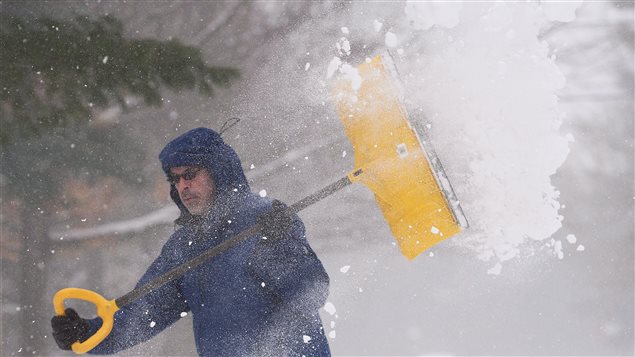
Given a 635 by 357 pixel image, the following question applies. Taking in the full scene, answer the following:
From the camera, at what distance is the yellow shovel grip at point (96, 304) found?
1812 mm

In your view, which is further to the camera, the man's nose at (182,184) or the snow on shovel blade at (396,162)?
the man's nose at (182,184)

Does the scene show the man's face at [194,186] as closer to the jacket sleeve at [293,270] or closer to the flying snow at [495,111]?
the jacket sleeve at [293,270]

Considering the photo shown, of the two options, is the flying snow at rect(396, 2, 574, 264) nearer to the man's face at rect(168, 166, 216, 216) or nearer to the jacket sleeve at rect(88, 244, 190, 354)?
the man's face at rect(168, 166, 216, 216)

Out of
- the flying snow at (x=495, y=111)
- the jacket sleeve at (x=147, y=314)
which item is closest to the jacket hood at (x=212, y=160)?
the jacket sleeve at (x=147, y=314)

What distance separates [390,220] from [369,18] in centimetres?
118

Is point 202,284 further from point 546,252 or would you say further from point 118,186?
point 546,252

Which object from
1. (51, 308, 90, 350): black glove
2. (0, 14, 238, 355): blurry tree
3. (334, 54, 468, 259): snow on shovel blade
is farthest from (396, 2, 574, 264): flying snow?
(51, 308, 90, 350): black glove

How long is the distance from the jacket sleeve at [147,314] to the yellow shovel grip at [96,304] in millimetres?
219

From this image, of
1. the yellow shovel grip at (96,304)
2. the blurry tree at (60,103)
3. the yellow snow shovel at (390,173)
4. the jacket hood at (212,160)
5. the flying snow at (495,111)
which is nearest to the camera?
the yellow shovel grip at (96,304)

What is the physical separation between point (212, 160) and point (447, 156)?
1189mm

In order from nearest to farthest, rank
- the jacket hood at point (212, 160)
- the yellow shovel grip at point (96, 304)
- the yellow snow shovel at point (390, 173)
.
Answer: the yellow shovel grip at point (96, 304) → the yellow snow shovel at point (390, 173) → the jacket hood at point (212, 160)

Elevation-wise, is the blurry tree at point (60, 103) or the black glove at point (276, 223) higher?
the blurry tree at point (60, 103)

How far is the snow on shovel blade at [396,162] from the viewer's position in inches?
77.5

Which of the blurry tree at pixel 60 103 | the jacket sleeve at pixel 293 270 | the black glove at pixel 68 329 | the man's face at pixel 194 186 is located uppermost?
the blurry tree at pixel 60 103
